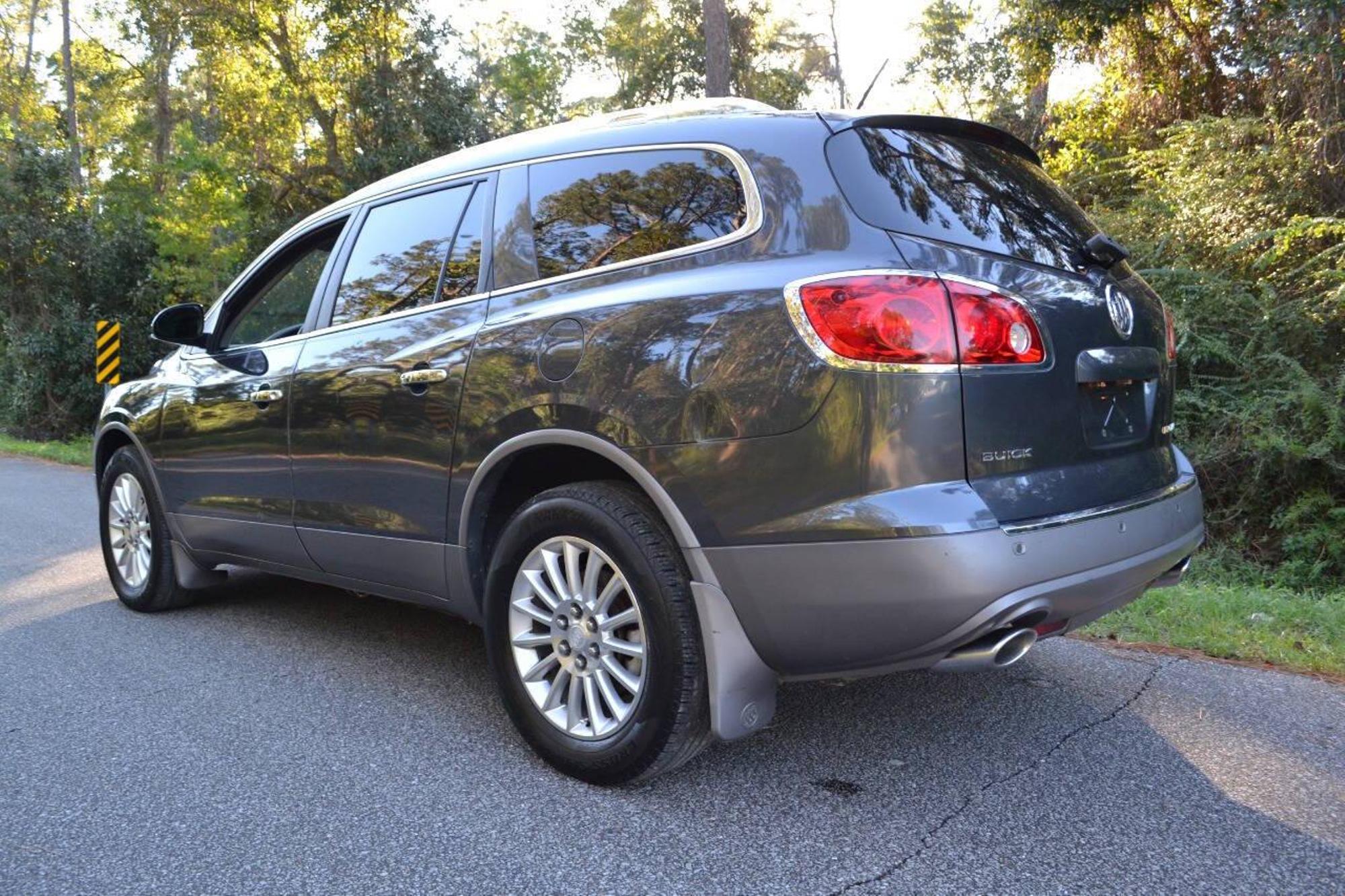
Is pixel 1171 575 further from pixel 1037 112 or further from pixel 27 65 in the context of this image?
pixel 27 65

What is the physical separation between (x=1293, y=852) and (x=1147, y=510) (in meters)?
0.91

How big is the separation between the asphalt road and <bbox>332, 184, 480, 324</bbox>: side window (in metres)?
1.44

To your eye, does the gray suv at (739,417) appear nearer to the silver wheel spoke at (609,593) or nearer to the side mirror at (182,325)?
the silver wheel spoke at (609,593)

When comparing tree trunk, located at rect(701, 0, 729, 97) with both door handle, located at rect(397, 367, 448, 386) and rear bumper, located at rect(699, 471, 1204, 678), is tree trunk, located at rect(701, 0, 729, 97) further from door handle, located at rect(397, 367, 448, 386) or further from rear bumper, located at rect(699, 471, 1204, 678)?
rear bumper, located at rect(699, 471, 1204, 678)

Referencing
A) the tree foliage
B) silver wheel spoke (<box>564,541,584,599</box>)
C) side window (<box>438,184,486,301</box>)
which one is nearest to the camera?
silver wheel spoke (<box>564,541,584,599</box>)

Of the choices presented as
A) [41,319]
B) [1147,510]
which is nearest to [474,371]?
[1147,510]

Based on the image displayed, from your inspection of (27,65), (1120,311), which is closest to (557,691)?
(1120,311)

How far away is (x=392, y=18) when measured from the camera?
21500mm

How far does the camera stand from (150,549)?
5188 millimetres

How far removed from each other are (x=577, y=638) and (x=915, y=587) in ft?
3.48

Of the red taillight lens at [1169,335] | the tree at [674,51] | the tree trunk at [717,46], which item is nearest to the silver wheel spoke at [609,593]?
the red taillight lens at [1169,335]

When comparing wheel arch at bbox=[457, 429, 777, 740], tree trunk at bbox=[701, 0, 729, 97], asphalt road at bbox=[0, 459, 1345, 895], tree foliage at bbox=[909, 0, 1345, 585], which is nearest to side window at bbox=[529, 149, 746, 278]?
wheel arch at bbox=[457, 429, 777, 740]

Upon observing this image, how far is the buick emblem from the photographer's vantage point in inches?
118

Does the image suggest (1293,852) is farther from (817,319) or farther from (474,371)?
(474,371)
